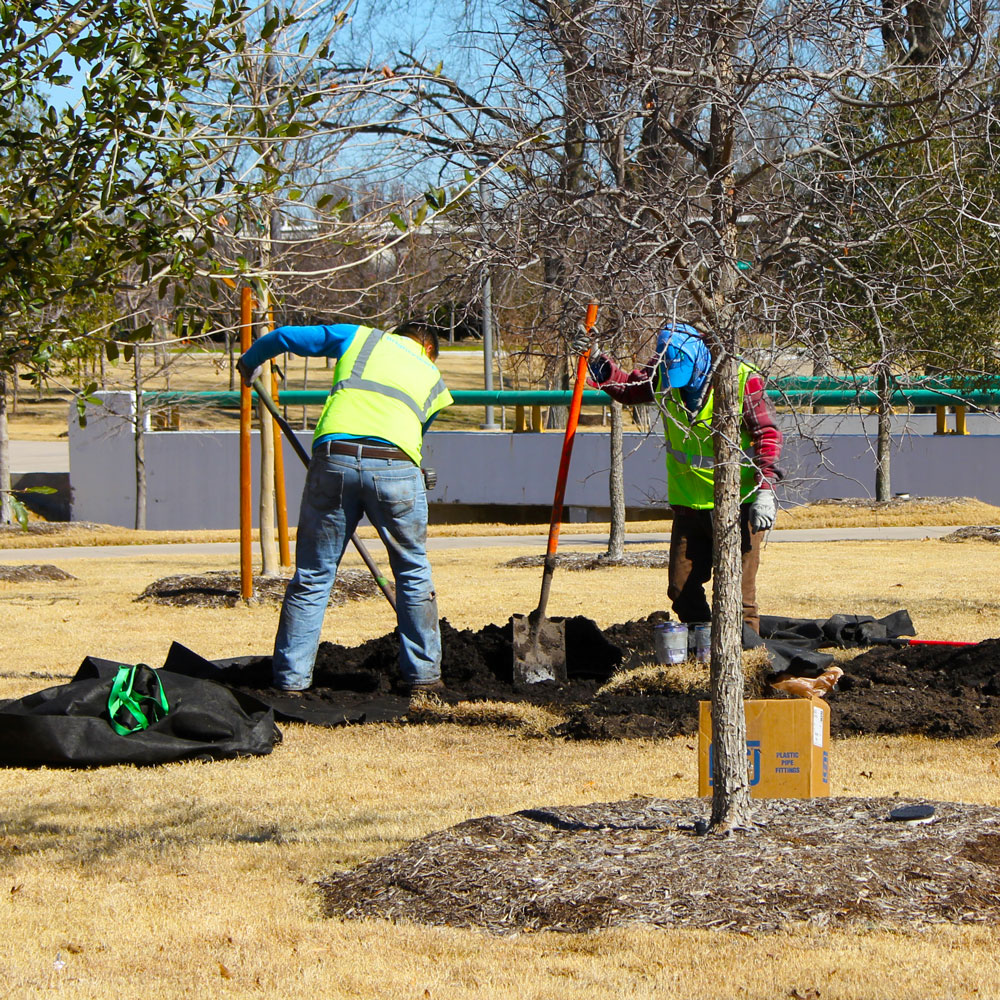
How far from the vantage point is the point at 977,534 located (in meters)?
16.0

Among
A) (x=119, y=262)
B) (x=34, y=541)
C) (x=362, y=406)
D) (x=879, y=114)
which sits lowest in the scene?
(x=34, y=541)

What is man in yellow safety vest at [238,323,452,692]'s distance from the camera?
21.2ft

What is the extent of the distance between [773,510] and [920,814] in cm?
279

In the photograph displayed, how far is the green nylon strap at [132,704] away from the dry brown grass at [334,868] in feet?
1.04

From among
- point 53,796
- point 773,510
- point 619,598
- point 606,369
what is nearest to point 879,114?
point 606,369

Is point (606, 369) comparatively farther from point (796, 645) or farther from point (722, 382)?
point (796, 645)

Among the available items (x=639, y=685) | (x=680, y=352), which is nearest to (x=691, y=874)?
(x=680, y=352)

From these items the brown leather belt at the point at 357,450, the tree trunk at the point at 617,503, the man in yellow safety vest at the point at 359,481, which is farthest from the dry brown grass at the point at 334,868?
the tree trunk at the point at 617,503

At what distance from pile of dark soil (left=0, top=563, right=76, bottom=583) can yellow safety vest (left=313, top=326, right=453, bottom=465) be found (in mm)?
7619

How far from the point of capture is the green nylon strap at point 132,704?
5.76m

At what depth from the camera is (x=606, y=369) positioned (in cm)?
519

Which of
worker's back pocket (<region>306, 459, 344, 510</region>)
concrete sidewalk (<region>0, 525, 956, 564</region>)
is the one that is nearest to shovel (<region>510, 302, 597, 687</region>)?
worker's back pocket (<region>306, 459, 344, 510</region>)

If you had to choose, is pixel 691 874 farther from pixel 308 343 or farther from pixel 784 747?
pixel 308 343

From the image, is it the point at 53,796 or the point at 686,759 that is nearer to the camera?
the point at 53,796
